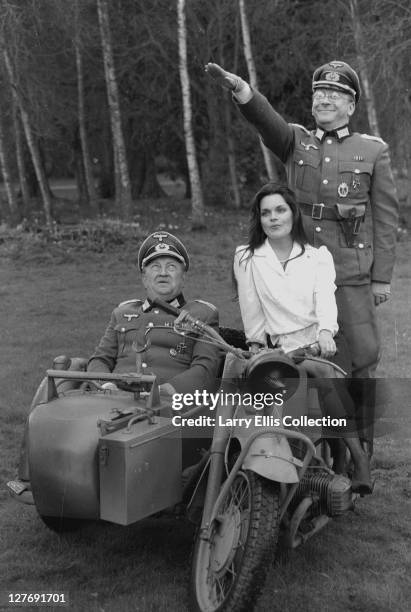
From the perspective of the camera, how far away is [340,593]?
407cm

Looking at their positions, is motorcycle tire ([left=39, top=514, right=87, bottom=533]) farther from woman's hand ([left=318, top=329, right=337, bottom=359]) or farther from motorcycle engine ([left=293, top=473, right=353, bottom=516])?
woman's hand ([left=318, top=329, right=337, bottom=359])

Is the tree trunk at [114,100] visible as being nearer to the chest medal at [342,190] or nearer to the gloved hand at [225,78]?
the chest medal at [342,190]

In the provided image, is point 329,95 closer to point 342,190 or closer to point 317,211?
point 342,190

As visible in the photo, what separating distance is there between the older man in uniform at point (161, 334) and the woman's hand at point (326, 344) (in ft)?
2.31

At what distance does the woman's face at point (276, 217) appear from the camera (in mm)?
4480

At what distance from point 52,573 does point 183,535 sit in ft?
2.43

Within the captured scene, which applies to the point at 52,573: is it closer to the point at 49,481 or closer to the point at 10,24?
the point at 49,481

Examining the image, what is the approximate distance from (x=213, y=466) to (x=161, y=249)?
1.42 m

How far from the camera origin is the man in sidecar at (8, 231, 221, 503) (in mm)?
4738

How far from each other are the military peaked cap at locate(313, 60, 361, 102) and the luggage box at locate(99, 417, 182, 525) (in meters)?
1.96

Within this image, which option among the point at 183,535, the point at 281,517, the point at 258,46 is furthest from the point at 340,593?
the point at 258,46

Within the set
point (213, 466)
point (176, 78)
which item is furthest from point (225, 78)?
point (176, 78)

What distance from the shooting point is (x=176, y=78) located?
26.6 meters

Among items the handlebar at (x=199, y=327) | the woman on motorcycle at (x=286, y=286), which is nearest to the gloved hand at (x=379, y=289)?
the woman on motorcycle at (x=286, y=286)
